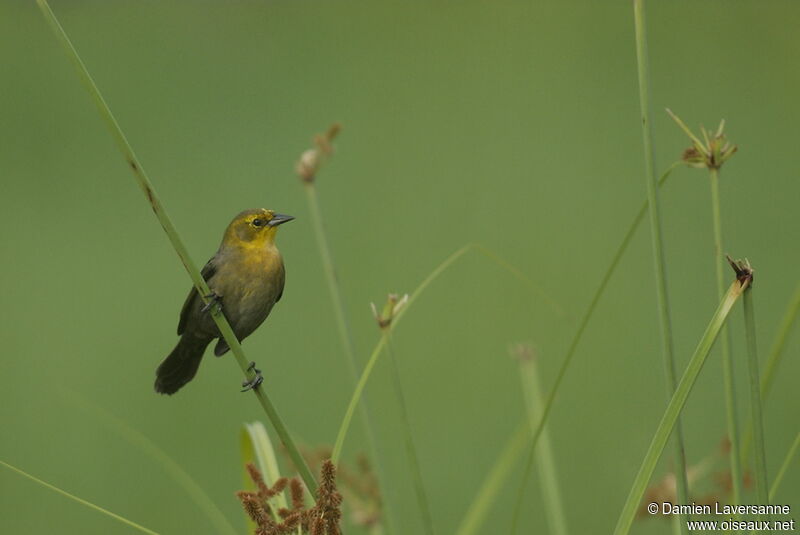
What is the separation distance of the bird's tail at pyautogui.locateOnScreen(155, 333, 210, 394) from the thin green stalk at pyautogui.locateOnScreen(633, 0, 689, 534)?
56.7 inches

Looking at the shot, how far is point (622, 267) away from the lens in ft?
27.5

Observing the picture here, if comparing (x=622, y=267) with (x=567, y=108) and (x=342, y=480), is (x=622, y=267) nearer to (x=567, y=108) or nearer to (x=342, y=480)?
(x=567, y=108)

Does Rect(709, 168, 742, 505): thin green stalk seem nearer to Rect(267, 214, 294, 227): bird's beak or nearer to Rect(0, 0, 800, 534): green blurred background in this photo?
Rect(267, 214, 294, 227): bird's beak

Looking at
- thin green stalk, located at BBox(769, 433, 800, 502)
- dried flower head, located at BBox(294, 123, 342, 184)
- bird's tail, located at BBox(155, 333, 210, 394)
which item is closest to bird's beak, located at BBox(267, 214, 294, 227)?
dried flower head, located at BBox(294, 123, 342, 184)

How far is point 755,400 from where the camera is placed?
6.25ft

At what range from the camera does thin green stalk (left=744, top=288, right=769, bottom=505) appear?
1.85 metres

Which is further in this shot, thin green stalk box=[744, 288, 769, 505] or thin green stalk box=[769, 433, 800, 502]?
thin green stalk box=[769, 433, 800, 502]

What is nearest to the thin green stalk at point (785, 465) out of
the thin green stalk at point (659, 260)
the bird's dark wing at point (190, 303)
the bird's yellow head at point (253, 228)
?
the thin green stalk at point (659, 260)

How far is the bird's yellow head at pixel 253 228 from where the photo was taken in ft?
8.95

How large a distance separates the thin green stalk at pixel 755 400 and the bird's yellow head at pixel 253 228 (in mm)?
1237

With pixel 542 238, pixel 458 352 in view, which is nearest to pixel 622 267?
pixel 542 238

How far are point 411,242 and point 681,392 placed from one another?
265 inches

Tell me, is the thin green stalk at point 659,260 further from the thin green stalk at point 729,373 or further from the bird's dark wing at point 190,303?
the bird's dark wing at point 190,303

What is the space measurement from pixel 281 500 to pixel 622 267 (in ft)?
20.9
